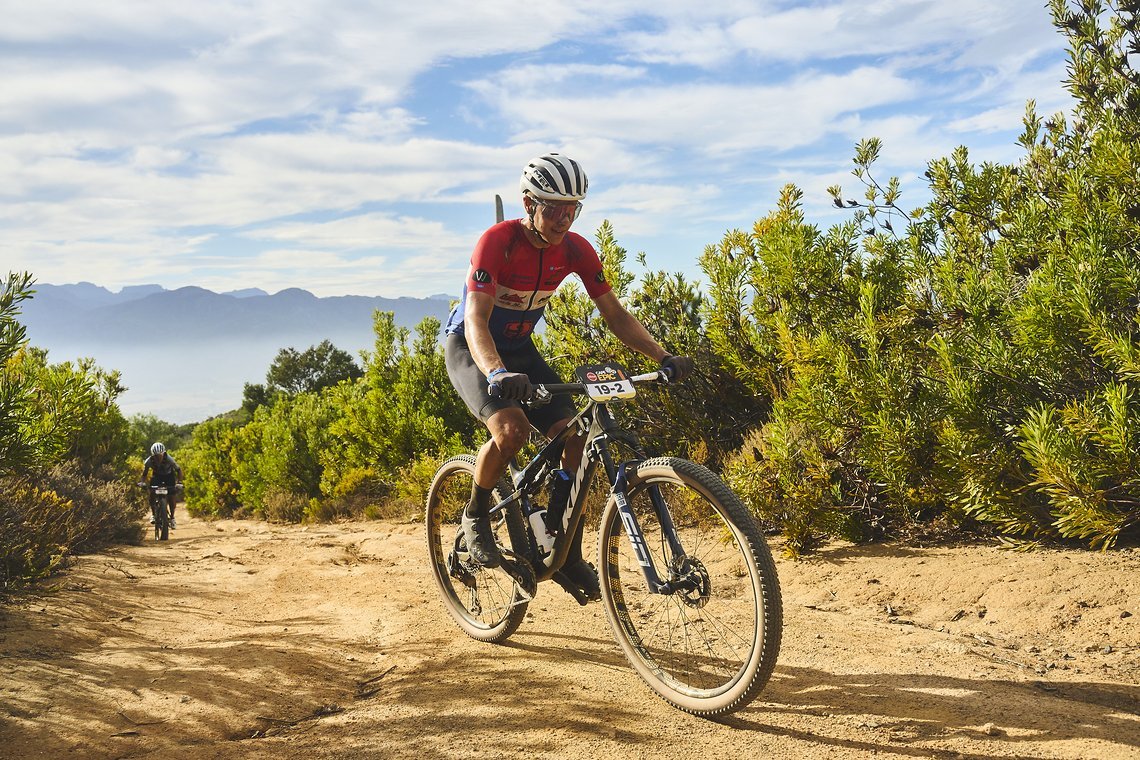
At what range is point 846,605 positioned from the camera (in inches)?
227

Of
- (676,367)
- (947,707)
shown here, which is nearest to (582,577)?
(676,367)

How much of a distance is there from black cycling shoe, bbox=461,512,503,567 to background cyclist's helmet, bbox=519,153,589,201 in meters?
1.87

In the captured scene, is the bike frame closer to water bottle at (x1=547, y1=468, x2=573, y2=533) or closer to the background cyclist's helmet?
water bottle at (x1=547, y1=468, x2=573, y2=533)

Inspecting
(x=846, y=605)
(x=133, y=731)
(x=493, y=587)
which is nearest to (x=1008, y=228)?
(x=846, y=605)

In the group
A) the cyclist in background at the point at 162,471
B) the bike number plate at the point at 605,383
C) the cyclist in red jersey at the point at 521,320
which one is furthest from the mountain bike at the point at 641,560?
the cyclist in background at the point at 162,471

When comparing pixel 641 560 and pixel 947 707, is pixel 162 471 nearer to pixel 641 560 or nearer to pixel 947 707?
pixel 641 560

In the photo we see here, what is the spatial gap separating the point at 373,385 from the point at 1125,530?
13072 millimetres

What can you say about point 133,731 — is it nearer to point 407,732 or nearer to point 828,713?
point 407,732

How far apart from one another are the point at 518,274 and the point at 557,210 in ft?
1.39

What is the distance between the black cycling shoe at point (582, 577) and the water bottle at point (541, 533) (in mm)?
150

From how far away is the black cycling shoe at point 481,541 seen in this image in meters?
4.61

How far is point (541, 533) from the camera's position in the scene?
4438 millimetres

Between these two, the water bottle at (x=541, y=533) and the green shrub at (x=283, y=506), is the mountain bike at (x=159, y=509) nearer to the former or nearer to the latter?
the green shrub at (x=283, y=506)

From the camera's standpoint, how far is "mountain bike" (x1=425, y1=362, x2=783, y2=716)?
3473 mm
